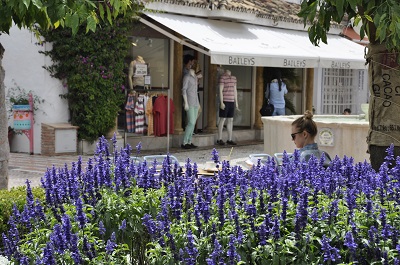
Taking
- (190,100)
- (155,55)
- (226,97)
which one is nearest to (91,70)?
(155,55)

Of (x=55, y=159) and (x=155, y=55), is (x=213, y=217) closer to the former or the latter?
(x=55, y=159)

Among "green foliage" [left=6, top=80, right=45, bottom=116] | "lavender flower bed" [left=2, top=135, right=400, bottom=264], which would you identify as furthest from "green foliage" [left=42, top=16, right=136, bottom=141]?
"lavender flower bed" [left=2, top=135, right=400, bottom=264]

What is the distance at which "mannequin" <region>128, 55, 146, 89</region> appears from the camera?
18.0 m

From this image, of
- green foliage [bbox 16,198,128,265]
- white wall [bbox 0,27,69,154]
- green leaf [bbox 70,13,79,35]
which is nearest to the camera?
green foliage [bbox 16,198,128,265]

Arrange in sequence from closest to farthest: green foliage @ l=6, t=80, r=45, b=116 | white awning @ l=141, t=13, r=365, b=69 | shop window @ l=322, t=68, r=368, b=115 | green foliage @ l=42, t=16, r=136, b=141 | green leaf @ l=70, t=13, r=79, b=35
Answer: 1. green leaf @ l=70, t=13, r=79, b=35
2. green foliage @ l=42, t=16, r=136, b=141
3. green foliage @ l=6, t=80, r=45, b=116
4. white awning @ l=141, t=13, r=365, b=69
5. shop window @ l=322, t=68, r=368, b=115

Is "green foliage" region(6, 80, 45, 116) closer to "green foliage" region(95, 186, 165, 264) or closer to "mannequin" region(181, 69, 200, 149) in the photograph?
"mannequin" region(181, 69, 200, 149)

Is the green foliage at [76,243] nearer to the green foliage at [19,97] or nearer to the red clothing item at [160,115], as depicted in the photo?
the green foliage at [19,97]

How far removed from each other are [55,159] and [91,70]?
1.96m


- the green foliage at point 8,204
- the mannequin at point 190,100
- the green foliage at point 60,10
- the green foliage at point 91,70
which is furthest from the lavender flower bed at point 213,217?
the mannequin at point 190,100

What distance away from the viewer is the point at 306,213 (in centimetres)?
441

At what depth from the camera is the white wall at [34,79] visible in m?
16.9

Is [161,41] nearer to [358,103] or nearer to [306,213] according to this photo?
[358,103]

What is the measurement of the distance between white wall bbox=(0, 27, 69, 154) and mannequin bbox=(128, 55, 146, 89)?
1623mm

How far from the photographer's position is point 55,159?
15.8 metres
